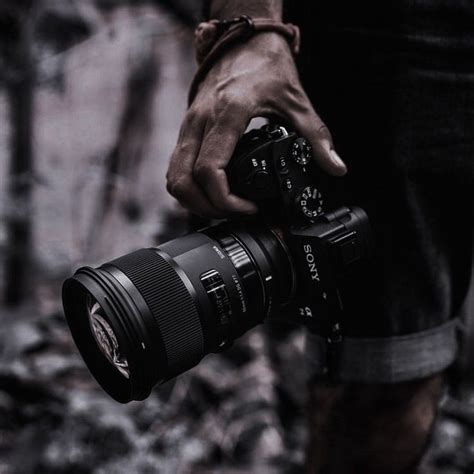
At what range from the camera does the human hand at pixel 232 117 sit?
2.90ft

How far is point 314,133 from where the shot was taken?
0.94 m

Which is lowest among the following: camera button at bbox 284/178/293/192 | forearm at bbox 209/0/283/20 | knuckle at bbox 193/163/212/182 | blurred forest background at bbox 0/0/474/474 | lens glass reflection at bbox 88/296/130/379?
blurred forest background at bbox 0/0/474/474

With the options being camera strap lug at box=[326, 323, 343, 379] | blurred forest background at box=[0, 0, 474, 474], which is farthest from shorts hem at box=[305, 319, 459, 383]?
blurred forest background at box=[0, 0, 474, 474]

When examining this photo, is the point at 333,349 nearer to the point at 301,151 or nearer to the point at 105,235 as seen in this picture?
the point at 301,151

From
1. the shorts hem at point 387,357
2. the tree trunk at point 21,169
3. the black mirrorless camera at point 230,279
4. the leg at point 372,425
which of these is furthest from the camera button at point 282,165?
the tree trunk at point 21,169

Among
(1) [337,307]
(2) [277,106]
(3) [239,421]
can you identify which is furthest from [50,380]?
(2) [277,106]

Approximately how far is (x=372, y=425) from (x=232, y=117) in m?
0.60

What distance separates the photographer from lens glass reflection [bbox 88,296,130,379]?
0.83 meters

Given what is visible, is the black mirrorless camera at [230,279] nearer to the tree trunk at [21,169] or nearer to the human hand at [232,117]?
the human hand at [232,117]

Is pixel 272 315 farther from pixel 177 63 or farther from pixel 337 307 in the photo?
pixel 177 63

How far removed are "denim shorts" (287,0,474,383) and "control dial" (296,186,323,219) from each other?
10cm

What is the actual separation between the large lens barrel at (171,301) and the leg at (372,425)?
11.1 inches

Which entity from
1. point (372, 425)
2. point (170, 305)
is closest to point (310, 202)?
point (170, 305)

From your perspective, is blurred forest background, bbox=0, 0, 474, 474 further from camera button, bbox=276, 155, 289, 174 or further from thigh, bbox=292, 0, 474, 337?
camera button, bbox=276, 155, 289, 174
